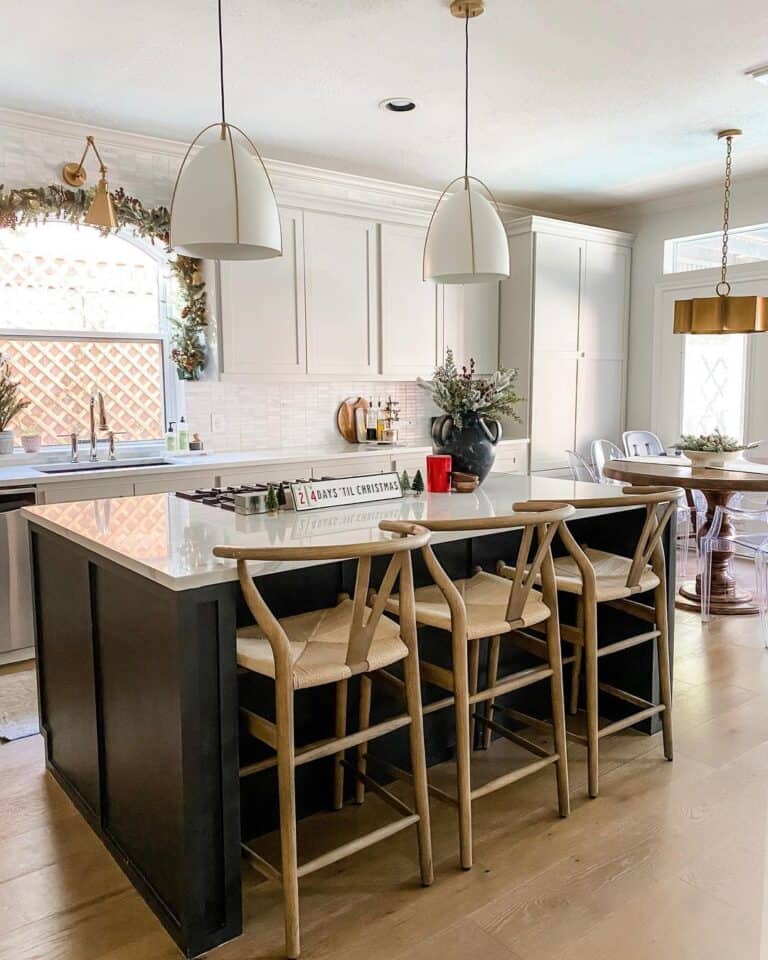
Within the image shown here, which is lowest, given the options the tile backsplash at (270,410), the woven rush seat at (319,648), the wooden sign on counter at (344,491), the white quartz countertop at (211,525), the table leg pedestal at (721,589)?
the table leg pedestal at (721,589)

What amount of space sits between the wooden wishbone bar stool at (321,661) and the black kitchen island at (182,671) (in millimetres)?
95

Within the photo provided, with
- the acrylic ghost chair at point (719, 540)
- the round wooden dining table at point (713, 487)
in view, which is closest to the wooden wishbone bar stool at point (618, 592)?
the round wooden dining table at point (713, 487)

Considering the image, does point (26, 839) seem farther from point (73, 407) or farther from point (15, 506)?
point (73, 407)

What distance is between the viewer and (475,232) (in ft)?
9.29

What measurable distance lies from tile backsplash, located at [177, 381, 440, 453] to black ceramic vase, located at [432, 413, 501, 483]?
223 cm

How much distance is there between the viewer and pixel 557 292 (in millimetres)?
6031

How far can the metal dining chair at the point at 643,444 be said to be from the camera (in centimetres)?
608

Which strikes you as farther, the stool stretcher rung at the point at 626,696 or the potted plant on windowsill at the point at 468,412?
the potted plant on windowsill at the point at 468,412

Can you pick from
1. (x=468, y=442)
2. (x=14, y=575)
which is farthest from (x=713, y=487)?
(x=14, y=575)

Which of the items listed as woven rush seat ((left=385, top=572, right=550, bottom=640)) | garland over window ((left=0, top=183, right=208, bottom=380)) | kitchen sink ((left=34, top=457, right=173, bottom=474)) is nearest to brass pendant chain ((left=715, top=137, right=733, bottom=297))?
garland over window ((left=0, top=183, right=208, bottom=380))

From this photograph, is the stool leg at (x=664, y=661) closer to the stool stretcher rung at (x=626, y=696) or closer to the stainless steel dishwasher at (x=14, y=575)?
the stool stretcher rung at (x=626, y=696)

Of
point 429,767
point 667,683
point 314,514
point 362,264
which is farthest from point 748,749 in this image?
point 362,264

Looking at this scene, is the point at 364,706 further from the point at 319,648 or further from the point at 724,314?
the point at 724,314

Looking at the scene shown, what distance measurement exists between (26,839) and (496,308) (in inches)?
194
